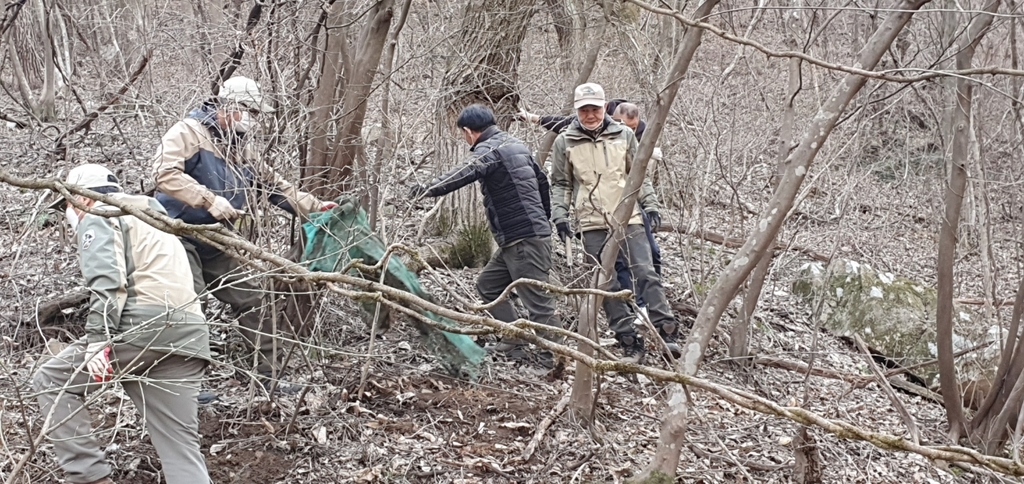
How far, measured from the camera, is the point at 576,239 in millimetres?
6883

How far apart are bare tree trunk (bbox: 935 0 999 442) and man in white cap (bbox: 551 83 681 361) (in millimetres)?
1789

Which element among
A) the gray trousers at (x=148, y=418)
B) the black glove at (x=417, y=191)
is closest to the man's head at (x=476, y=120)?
the black glove at (x=417, y=191)

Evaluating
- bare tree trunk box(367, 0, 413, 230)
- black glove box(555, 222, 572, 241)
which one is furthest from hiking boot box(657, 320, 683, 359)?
bare tree trunk box(367, 0, 413, 230)

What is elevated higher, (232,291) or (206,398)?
(232,291)

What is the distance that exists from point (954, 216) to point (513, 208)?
287 cm

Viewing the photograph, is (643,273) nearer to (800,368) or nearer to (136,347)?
(800,368)

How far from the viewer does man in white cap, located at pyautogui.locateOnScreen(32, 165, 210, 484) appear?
144 inches

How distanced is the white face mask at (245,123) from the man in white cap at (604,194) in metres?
2.44

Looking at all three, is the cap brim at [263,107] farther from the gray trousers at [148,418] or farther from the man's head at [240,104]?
the gray trousers at [148,418]

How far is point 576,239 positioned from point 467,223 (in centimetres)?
115

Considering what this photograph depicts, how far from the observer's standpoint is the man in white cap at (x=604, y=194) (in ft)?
19.9

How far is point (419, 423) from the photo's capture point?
5047mm

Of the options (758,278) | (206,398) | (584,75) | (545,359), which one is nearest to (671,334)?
(545,359)

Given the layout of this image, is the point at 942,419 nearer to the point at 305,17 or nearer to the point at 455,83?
the point at 455,83
